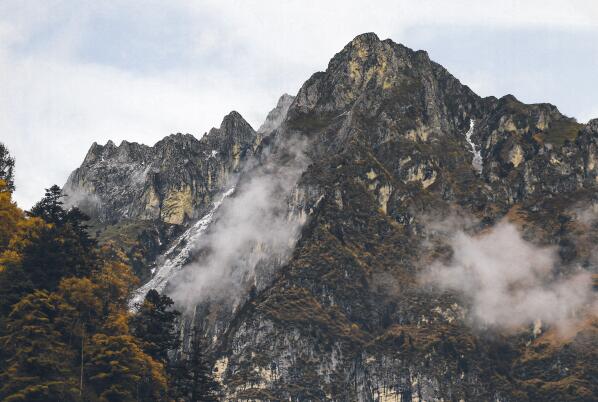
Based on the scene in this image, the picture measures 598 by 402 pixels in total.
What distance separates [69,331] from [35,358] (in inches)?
357

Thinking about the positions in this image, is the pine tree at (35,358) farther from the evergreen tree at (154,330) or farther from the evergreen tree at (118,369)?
the evergreen tree at (154,330)

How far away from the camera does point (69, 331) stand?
97750 millimetres

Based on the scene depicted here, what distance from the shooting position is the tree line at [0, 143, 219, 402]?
3538 inches

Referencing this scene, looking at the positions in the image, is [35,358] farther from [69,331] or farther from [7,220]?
[7,220]

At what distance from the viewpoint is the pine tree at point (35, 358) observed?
285ft

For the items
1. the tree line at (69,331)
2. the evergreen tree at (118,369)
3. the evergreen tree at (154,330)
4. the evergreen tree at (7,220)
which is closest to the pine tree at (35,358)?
the tree line at (69,331)

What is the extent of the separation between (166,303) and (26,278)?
25015 millimetres

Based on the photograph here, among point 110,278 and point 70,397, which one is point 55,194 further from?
point 70,397

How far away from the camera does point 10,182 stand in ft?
431

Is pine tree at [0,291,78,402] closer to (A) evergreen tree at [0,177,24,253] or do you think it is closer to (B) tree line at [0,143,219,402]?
(B) tree line at [0,143,219,402]

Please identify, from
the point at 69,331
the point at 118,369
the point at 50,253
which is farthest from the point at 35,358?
the point at 50,253

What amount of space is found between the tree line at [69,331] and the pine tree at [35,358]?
0.35 ft

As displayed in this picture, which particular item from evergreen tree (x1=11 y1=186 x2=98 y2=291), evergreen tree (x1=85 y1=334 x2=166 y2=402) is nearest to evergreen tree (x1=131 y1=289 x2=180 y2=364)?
evergreen tree (x1=85 y1=334 x2=166 y2=402)

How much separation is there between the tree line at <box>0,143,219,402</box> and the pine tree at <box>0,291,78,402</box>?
0.11m
